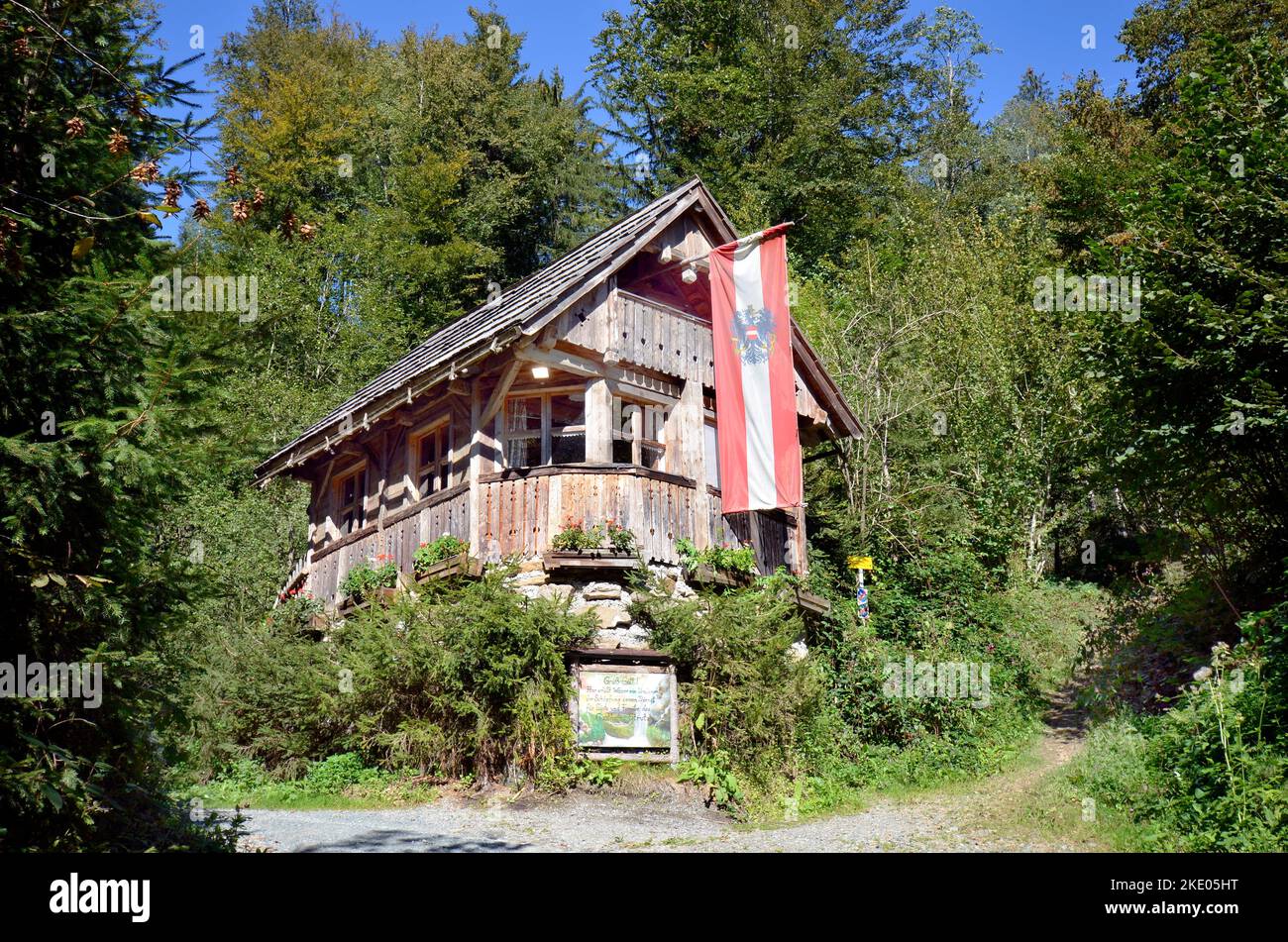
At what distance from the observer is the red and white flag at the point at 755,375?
16344mm

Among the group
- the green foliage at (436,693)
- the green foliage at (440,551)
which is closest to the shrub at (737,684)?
the green foliage at (436,693)

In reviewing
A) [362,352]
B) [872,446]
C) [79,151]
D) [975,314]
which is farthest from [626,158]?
[79,151]

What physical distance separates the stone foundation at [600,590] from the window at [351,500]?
6438 mm

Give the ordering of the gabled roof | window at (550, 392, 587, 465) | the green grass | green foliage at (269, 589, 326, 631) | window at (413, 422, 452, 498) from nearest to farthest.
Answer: the green grass, the gabled roof, window at (550, 392, 587, 465), window at (413, 422, 452, 498), green foliage at (269, 589, 326, 631)

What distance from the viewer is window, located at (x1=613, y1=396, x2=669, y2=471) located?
55.5 ft

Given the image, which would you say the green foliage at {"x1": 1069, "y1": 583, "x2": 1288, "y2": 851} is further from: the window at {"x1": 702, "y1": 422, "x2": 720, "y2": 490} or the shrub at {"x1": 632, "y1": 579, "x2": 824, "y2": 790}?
the window at {"x1": 702, "y1": 422, "x2": 720, "y2": 490}

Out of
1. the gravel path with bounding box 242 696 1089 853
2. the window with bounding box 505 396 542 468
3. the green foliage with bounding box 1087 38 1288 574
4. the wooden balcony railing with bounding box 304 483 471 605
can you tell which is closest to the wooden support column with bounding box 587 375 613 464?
the window with bounding box 505 396 542 468

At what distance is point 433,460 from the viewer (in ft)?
60.3

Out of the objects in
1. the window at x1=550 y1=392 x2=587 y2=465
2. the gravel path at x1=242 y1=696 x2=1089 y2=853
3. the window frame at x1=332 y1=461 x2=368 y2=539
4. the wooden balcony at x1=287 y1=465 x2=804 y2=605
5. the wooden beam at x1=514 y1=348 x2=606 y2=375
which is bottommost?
the gravel path at x1=242 y1=696 x2=1089 y2=853

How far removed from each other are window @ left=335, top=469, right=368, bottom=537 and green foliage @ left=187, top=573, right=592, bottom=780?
5.57 metres

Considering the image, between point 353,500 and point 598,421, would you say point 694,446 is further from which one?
point 353,500

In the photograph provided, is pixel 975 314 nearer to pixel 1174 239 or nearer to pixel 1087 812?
pixel 1174 239

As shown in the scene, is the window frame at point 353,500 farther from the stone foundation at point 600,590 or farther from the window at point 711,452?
the window at point 711,452

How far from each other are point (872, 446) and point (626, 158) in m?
17.2
